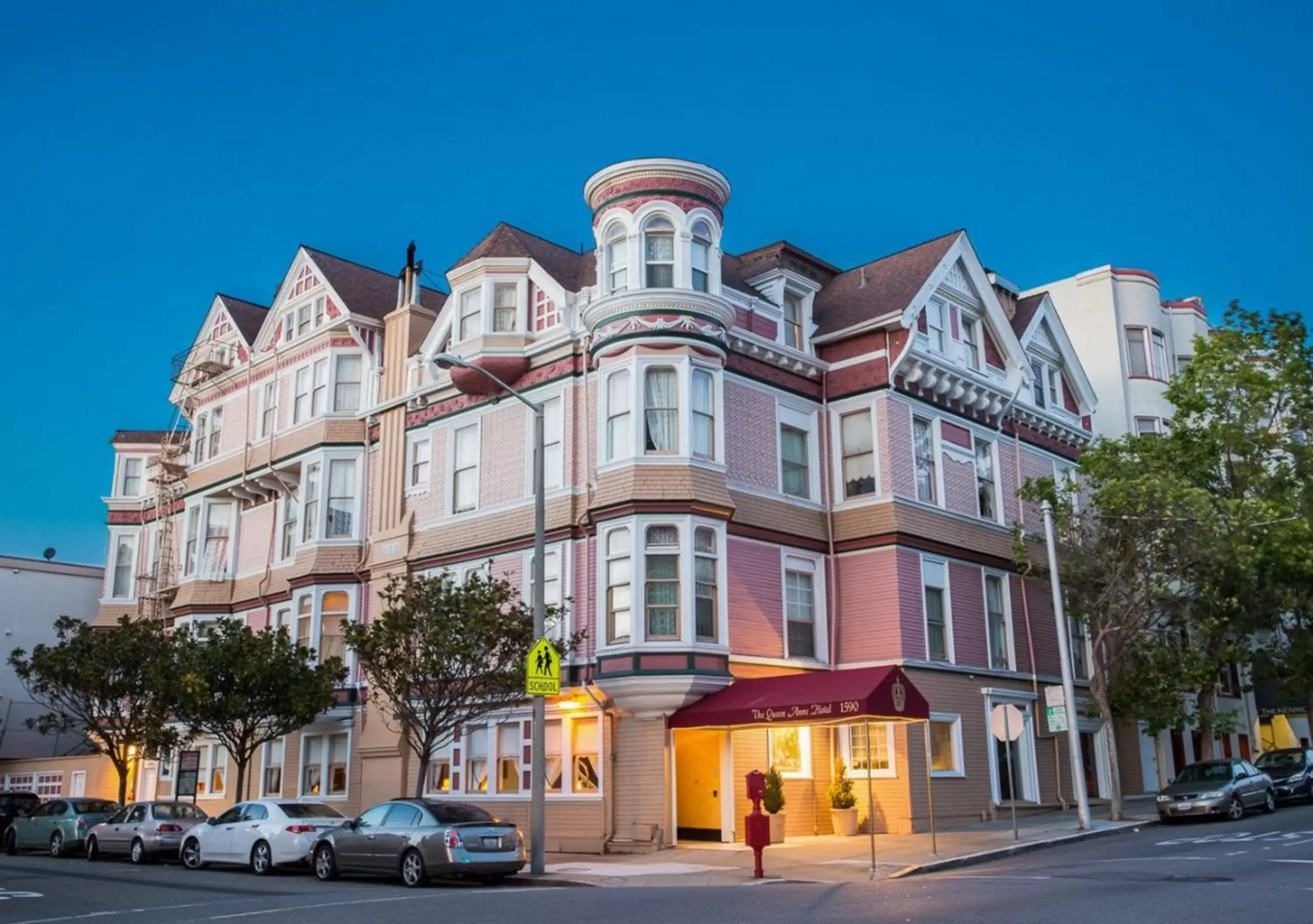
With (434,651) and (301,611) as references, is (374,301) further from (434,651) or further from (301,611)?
(434,651)

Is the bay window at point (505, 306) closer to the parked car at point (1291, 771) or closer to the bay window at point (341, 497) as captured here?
the bay window at point (341, 497)

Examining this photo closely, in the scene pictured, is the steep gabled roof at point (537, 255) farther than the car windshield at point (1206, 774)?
Yes

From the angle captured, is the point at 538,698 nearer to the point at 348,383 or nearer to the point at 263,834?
the point at 263,834

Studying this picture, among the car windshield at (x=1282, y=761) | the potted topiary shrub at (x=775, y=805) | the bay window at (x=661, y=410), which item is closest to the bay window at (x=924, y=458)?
the bay window at (x=661, y=410)

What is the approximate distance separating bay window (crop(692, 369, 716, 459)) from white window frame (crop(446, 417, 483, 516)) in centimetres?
669

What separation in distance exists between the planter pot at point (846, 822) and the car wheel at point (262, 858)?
1168 centimetres

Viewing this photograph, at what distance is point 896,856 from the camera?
2184 cm

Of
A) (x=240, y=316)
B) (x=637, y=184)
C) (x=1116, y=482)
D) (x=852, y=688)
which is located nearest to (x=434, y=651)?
(x=852, y=688)

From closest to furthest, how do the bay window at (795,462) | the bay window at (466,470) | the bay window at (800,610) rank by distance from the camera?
the bay window at (800,610) → the bay window at (795,462) → the bay window at (466,470)

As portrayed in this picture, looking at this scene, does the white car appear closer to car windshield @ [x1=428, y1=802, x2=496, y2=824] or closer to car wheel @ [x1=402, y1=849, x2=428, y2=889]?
car wheel @ [x1=402, y1=849, x2=428, y2=889]

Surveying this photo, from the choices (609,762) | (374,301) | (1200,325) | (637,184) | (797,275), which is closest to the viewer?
(609,762)

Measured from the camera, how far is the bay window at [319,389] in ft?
119

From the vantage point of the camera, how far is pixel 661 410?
1065 inches

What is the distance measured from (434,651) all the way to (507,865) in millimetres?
5356
